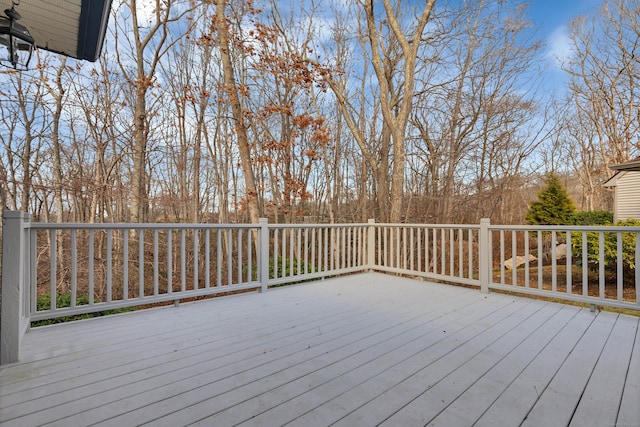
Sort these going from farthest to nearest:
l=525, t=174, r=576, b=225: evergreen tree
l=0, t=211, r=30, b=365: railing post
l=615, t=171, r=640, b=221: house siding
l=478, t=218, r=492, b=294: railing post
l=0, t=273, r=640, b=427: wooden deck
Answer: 1. l=615, t=171, r=640, b=221: house siding
2. l=525, t=174, r=576, b=225: evergreen tree
3. l=478, t=218, r=492, b=294: railing post
4. l=0, t=211, r=30, b=365: railing post
5. l=0, t=273, r=640, b=427: wooden deck

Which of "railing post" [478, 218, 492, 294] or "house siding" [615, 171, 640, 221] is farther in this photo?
"house siding" [615, 171, 640, 221]

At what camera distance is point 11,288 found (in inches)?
73.2

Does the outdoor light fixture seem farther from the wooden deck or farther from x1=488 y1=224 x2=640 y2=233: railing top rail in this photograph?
x1=488 y1=224 x2=640 y2=233: railing top rail

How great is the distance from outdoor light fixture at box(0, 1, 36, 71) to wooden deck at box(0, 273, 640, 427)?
2.17m

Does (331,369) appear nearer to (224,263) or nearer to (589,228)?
(589,228)

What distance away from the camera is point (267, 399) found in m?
1.50

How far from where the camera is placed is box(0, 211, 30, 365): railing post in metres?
1.83

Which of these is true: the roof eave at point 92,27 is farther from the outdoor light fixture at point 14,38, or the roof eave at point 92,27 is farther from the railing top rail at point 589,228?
the railing top rail at point 589,228

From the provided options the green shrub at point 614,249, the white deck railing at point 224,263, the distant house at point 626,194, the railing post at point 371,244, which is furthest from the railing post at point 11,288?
the distant house at point 626,194

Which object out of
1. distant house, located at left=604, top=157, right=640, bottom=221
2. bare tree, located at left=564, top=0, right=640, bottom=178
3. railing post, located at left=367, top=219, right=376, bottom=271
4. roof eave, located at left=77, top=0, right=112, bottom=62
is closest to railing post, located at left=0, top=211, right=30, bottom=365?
roof eave, located at left=77, top=0, right=112, bottom=62

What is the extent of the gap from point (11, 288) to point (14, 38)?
72.6 inches

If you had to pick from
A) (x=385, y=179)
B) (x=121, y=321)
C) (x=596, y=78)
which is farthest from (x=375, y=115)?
(x=596, y=78)

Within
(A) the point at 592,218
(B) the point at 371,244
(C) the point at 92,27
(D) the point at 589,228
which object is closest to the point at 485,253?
(D) the point at 589,228

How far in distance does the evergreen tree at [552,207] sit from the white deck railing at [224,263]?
1.61 metres
